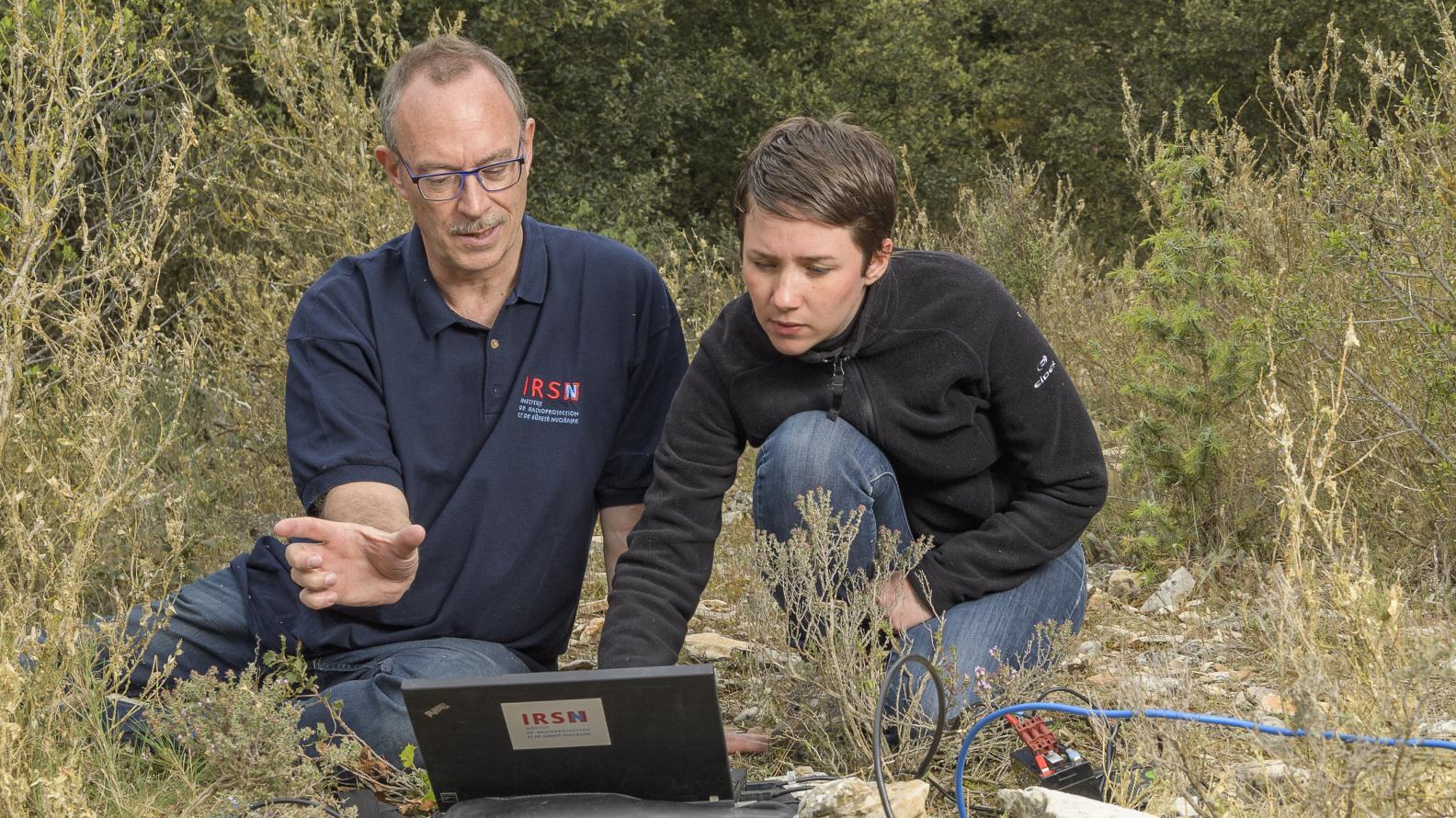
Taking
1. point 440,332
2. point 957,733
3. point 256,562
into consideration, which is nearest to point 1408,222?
point 957,733

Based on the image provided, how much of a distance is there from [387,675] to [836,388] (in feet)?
3.92

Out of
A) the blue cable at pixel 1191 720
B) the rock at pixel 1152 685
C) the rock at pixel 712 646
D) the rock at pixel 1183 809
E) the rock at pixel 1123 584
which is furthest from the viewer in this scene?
the rock at pixel 1123 584

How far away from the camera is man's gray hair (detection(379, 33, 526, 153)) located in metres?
3.32

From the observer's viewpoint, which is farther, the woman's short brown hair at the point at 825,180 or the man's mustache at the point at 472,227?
the man's mustache at the point at 472,227

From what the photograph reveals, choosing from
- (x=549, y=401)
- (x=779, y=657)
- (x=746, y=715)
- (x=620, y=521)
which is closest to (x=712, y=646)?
(x=746, y=715)

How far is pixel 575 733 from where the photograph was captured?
94.6 inches

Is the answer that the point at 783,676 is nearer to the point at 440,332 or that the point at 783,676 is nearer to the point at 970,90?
the point at 440,332

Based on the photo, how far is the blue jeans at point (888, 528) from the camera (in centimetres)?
299

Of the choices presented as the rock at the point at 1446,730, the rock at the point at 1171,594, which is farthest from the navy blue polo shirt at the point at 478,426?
the rock at the point at 1446,730

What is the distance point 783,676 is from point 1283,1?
36.0 ft

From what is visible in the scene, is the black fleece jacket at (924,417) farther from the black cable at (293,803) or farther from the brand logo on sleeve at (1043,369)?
the black cable at (293,803)

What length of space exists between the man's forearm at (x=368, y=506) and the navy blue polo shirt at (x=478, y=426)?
4 cm

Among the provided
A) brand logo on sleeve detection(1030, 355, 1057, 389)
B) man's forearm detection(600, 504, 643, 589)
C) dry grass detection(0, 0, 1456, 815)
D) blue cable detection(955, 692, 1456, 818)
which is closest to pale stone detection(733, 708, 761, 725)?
dry grass detection(0, 0, 1456, 815)

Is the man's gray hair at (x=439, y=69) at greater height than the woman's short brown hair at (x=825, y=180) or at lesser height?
greater
